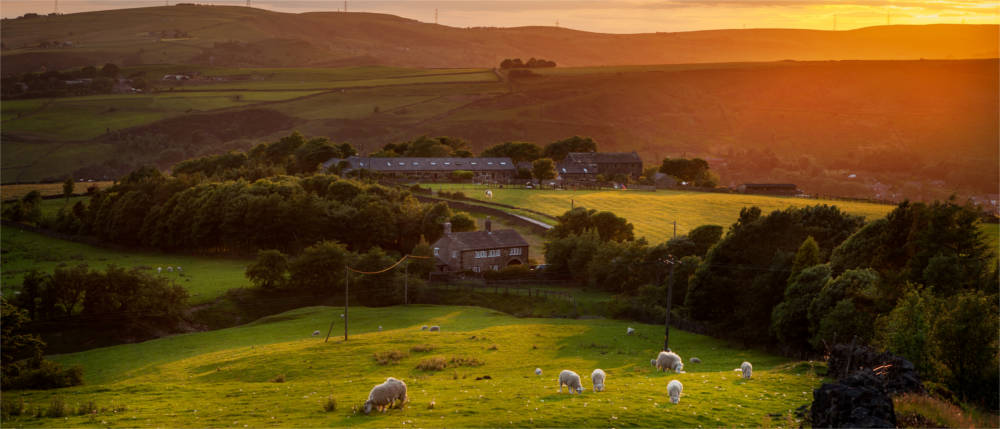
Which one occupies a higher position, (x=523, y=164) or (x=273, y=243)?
(x=523, y=164)

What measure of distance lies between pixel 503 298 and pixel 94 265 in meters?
45.9

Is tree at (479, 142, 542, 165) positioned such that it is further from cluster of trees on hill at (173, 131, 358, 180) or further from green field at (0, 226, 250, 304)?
green field at (0, 226, 250, 304)

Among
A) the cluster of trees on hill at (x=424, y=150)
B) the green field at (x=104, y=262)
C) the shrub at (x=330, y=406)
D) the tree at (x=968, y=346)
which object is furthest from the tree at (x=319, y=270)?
the cluster of trees on hill at (x=424, y=150)

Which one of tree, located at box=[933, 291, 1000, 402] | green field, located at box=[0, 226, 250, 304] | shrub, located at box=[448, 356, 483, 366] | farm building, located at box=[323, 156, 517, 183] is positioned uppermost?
farm building, located at box=[323, 156, 517, 183]

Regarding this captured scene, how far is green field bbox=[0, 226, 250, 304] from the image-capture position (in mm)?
69062

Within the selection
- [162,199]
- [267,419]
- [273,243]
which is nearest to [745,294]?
[267,419]

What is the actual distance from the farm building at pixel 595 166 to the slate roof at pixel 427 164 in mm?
11000

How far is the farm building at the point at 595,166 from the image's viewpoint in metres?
143

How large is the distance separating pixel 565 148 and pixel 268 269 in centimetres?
9988

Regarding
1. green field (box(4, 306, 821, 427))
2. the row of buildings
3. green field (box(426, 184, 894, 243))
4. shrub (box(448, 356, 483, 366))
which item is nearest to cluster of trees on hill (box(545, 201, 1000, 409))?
green field (box(4, 306, 821, 427))

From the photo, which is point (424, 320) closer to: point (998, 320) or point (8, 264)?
point (998, 320)

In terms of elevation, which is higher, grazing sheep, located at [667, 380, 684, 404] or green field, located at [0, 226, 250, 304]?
grazing sheep, located at [667, 380, 684, 404]

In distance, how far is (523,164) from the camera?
146375 mm

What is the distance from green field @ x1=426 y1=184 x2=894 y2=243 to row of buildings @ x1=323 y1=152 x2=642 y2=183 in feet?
50.5
